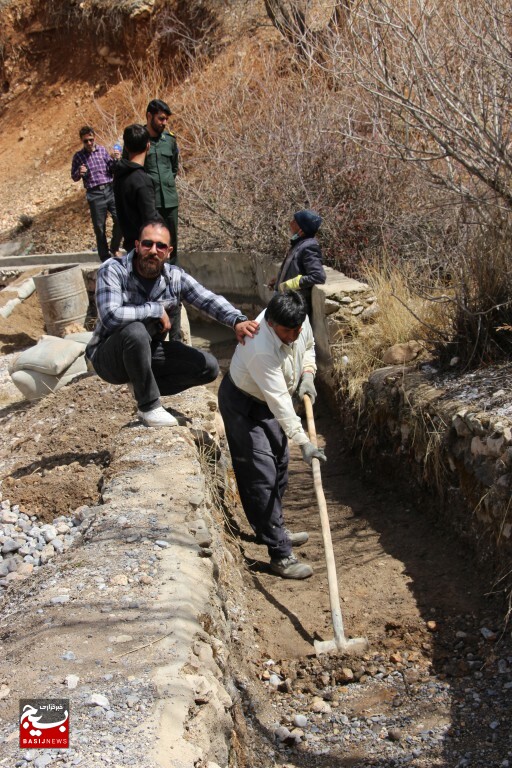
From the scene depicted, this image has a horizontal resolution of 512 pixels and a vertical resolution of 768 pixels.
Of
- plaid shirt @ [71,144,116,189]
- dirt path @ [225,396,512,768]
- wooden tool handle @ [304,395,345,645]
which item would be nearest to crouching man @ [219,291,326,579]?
wooden tool handle @ [304,395,345,645]

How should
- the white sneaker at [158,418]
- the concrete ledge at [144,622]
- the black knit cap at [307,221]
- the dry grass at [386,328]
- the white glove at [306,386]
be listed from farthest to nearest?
the black knit cap at [307,221] < the dry grass at [386,328] < the white sneaker at [158,418] < the white glove at [306,386] < the concrete ledge at [144,622]

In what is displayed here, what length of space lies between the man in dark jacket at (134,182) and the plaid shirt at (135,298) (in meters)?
1.33

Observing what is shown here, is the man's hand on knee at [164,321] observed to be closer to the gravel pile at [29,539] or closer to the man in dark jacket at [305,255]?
the gravel pile at [29,539]

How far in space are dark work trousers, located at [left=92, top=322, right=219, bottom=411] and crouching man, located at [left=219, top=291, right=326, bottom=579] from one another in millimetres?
324

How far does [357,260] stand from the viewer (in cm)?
809

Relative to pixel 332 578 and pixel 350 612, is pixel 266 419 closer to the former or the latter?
pixel 332 578

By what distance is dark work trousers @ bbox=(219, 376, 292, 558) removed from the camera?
459 centimetres

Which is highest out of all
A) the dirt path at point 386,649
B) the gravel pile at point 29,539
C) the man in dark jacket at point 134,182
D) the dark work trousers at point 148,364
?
the man in dark jacket at point 134,182

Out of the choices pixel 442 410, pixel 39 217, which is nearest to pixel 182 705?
pixel 442 410

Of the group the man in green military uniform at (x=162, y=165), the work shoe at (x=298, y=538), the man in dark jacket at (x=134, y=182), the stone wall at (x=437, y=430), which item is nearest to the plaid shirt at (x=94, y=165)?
the man in green military uniform at (x=162, y=165)

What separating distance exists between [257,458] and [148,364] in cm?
85

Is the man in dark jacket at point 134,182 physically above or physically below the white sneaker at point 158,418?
above

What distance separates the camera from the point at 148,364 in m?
4.64

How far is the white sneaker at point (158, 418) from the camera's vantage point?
488 cm
